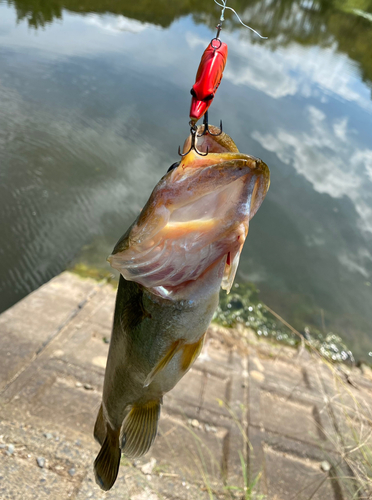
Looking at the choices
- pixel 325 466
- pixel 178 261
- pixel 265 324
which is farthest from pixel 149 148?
pixel 178 261

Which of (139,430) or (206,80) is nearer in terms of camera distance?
(206,80)

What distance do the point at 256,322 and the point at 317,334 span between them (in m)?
1.03

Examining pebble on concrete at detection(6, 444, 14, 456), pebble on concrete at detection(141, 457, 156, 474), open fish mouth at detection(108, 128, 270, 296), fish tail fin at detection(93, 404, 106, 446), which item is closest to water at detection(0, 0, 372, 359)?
pebble on concrete at detection(6, 444, 14, 456)

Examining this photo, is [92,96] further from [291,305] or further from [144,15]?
[144,15]

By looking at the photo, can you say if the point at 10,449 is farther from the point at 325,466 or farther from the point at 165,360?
the point at 325,466

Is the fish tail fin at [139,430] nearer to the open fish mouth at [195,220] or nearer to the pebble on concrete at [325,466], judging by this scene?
the open fish mouth at [195,220]

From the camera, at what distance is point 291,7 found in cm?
2697

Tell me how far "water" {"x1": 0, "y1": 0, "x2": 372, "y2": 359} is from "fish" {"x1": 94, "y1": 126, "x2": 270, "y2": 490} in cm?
320

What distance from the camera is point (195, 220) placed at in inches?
39.6

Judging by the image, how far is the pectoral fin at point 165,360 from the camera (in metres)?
1.24

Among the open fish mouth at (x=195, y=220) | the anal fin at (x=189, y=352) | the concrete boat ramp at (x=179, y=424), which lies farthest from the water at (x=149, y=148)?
the open fish mouth at (x=195, y=220)

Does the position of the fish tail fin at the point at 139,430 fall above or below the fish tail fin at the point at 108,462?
above

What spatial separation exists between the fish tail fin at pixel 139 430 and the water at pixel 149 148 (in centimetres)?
301

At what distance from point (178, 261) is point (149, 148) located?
6452 mm
